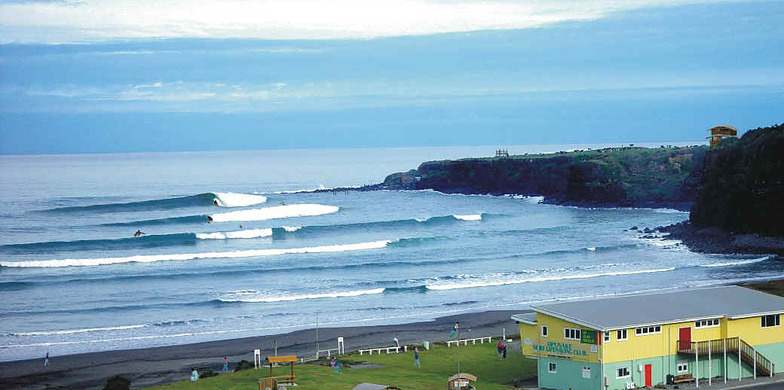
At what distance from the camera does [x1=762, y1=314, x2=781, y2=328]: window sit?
32.8 m

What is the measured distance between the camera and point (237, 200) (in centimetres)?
12519

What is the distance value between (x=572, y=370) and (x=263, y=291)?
95.4 feet

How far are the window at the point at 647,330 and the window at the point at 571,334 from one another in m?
1.94

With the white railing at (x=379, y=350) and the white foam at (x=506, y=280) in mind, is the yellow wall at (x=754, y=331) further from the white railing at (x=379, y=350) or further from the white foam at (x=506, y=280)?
the white foam at (x=506, y=280)

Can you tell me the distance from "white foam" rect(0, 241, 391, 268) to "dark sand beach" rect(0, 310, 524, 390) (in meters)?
26.5

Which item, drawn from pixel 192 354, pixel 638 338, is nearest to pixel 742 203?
pixel 638 338

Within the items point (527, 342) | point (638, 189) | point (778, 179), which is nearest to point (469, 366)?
point (527, 342)

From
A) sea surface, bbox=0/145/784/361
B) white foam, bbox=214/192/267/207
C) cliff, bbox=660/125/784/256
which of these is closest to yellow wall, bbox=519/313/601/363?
sea surface, bbox=0/145/784/361

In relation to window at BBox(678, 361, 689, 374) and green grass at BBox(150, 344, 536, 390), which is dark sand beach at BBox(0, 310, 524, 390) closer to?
green grass at BBox(150, 344, 536, 390)

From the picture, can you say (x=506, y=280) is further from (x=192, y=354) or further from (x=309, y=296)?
(x=192, y=354)

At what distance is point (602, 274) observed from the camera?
6216 centimetres

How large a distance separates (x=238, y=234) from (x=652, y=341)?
57270 millimetres

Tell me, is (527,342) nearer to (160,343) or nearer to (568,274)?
(160,343)

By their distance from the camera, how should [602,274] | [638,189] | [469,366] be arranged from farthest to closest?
1. [638,189]
2. [602,274]
3. [469,366]
